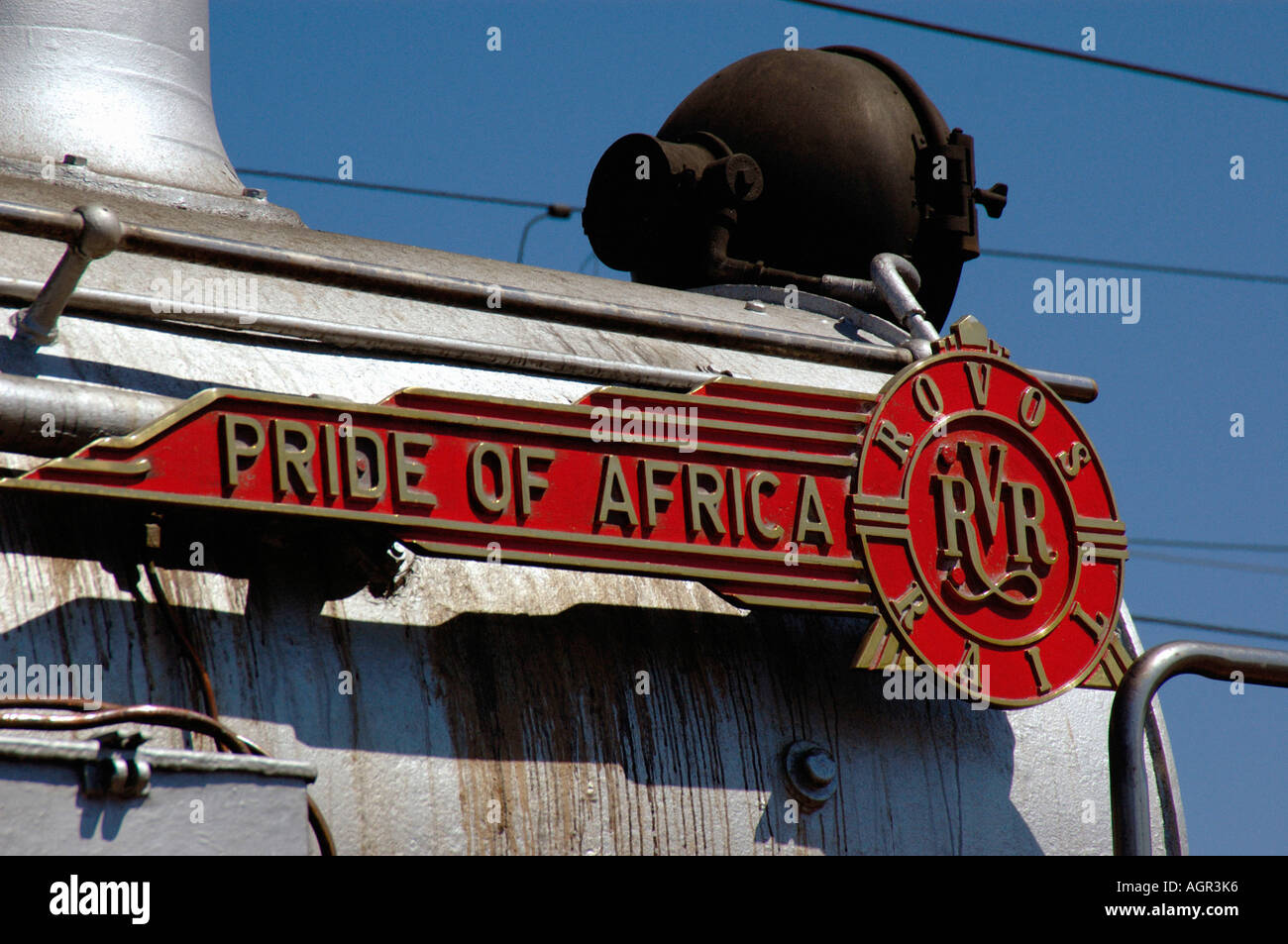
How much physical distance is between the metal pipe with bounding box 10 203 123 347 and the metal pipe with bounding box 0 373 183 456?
28 centimetres

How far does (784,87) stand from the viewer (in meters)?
9.27

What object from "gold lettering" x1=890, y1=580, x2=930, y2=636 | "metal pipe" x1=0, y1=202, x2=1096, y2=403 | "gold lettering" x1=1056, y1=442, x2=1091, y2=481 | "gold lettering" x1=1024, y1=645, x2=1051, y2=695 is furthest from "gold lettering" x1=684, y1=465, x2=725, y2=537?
"gold lettering" x1=1056, y1=442, x2=1091, y2=481

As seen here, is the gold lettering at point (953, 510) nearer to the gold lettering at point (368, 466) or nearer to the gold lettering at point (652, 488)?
the gold lettering at point (652, 488)

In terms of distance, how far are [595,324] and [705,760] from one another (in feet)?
6.50

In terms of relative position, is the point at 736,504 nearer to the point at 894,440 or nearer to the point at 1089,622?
the point at 894,440

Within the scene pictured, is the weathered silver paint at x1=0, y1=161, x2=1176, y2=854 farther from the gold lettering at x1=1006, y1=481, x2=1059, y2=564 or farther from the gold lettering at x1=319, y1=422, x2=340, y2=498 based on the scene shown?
the gold lettering at x1=1006, y1=481, x2=1059, y2=564

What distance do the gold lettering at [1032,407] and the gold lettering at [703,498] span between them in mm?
1673

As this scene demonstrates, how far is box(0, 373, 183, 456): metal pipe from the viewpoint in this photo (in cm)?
507

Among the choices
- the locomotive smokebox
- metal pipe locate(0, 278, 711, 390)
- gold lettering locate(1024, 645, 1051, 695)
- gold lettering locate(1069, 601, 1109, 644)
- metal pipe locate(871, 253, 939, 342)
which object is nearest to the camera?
metal pipe locate(0, 278, 711, 390)

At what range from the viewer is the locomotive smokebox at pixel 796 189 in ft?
28.6
